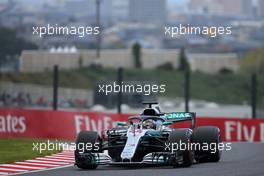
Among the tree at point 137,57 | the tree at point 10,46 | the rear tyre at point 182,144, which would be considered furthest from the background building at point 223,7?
the rear tyre at point 182,144

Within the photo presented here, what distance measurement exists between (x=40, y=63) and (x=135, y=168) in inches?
1272

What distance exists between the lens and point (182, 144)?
18125mm

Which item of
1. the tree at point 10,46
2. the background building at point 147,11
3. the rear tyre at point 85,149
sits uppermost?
the background building at point 147,11

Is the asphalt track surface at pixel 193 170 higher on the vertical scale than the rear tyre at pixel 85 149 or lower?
lower

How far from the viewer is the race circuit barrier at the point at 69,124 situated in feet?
107

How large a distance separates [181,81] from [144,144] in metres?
34.1

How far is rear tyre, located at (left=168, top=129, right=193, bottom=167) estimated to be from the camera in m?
18.2

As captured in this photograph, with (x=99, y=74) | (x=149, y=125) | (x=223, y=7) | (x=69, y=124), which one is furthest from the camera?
(x=223, y=7)

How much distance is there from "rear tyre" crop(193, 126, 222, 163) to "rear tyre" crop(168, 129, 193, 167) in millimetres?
1331

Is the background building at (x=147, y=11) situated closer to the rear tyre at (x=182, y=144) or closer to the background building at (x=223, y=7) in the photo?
the background building at (x=223, y=7)

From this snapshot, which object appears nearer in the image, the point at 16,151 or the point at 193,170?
the point at 193,170

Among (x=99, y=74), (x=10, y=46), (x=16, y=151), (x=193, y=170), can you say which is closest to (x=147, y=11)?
(x=99, y=74)

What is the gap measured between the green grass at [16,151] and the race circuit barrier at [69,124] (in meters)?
3.08

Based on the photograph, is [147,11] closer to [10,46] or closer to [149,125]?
[10,46]
